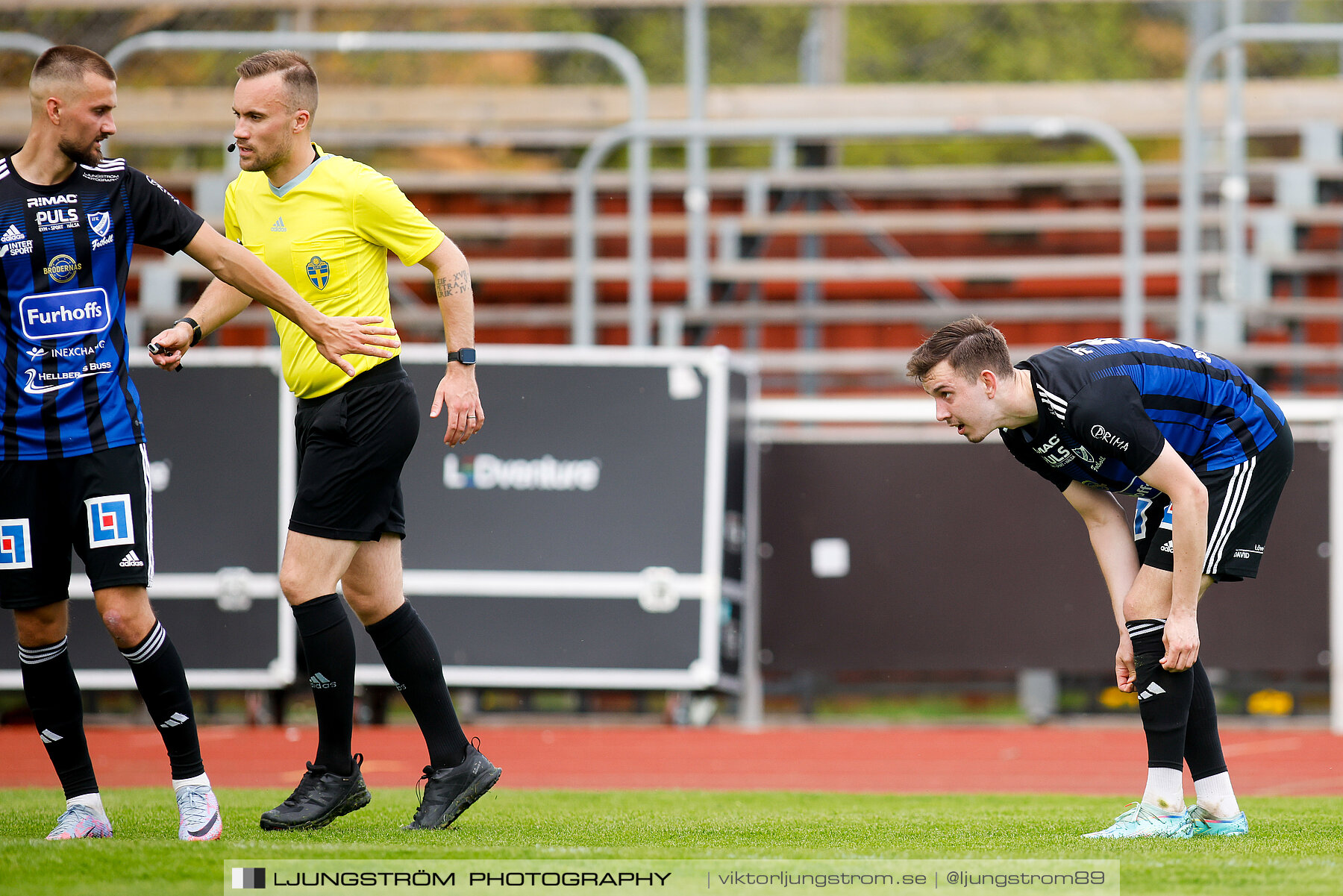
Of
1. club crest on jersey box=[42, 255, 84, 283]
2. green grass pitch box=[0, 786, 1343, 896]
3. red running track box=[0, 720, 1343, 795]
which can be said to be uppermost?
club crest on jersey box=[42, 255, 84, 283]

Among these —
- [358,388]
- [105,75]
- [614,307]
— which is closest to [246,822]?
[358,388]

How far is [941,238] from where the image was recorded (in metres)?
13.4

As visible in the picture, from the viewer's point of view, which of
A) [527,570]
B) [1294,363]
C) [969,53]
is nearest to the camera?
[527,570]

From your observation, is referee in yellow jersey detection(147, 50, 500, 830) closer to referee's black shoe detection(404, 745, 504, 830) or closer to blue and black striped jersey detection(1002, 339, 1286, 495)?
referee's black shoe detection(404, 745, 504, 830)

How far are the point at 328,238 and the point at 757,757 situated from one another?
414 centimetres

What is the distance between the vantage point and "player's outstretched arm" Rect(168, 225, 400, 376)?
12.9 feet

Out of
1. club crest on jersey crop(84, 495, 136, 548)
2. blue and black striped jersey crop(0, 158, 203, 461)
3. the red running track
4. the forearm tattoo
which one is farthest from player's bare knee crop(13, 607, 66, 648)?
the red running track

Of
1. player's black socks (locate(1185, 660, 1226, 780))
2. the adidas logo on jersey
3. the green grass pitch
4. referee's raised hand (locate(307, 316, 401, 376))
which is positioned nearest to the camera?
the green grass pitch

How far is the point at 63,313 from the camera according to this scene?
3973 millimetres

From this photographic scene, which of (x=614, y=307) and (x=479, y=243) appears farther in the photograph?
(x=479, y=243)

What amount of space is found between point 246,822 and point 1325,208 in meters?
10.5

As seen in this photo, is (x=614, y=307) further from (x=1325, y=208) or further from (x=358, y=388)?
(x=358, y=388)

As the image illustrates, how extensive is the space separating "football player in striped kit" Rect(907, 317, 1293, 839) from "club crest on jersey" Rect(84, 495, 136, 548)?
80.0 inches

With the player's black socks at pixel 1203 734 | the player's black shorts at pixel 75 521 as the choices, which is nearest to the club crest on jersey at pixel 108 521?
the player's black shorts at pixel 75 521
